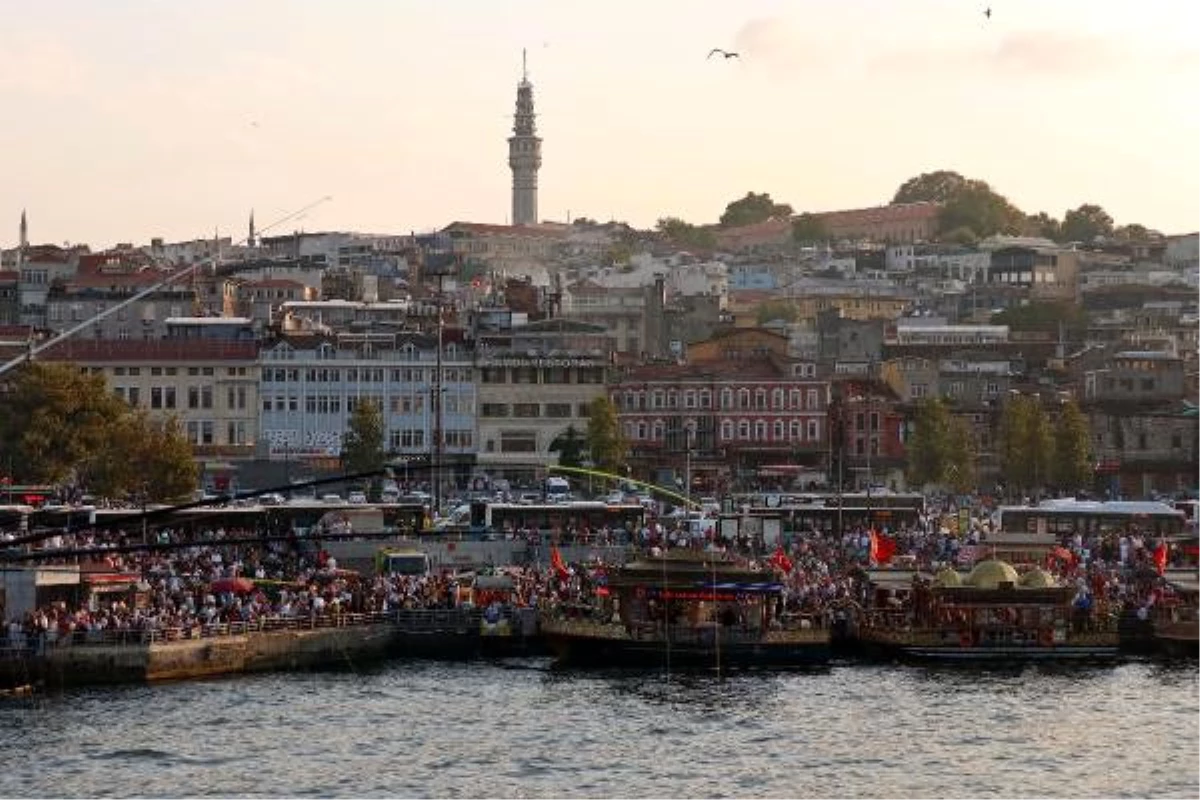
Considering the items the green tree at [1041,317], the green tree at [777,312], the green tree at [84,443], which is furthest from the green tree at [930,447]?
the green tree at [777,312]

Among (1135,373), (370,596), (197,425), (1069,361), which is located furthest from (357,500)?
(1069,361)

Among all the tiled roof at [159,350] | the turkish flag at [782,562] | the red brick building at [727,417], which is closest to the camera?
the turkish flag at [782,562]

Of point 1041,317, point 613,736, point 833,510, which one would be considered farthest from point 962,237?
point 613,736

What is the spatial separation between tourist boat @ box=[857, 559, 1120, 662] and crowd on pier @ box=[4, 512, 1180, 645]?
177cm

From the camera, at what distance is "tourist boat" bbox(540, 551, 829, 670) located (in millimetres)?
52281

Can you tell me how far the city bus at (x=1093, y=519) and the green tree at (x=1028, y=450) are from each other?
901 inches

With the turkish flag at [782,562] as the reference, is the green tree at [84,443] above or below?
above

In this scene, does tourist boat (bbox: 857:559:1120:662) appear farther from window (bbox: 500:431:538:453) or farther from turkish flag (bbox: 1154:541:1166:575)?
window (bbox: 500:431:538:453)

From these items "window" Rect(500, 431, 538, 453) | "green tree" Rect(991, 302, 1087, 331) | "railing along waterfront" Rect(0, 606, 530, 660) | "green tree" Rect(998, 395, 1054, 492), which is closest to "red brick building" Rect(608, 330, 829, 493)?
"window" Rect(500, 431, 538, 453)

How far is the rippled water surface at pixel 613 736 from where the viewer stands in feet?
125

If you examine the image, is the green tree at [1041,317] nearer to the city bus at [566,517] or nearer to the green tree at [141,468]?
the city bus at [566,517]

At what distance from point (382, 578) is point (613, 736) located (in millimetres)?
15756

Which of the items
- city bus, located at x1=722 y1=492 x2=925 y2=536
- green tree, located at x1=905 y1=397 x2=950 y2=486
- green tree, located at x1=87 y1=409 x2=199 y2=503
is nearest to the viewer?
green tree, located at x1=87 y1=409 x2=199 y2=503

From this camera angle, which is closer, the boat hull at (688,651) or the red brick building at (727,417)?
the boat hull at (688,651)
